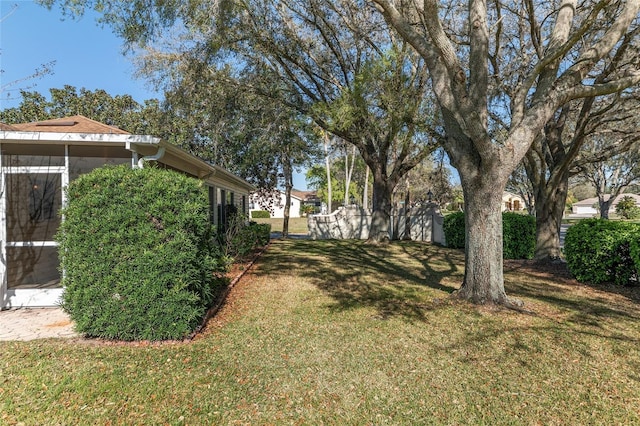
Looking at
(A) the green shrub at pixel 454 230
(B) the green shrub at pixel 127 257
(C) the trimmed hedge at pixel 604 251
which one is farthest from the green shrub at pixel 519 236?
(B) the green shrub at pixel 127 257

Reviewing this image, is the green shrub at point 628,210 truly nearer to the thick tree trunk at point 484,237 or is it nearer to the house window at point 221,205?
the thick tree trunk at point 484,237

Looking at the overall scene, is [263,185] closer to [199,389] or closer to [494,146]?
[494,146]

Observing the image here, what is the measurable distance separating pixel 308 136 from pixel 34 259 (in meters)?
12.7

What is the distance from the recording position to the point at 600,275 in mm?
7074

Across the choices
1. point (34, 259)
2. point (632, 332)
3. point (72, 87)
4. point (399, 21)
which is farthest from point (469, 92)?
point (72, 87)

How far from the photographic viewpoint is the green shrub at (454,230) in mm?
13789

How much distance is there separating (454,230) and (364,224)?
5613 mm

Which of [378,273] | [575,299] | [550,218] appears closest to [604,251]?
[575,299]

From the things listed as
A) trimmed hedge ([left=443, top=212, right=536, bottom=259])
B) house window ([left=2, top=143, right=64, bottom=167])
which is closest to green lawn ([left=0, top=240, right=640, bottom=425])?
house window ([left=2, top=143, right=64, bottom=167])

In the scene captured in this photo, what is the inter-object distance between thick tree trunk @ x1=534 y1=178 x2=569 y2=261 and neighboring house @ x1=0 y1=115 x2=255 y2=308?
31.8 ft

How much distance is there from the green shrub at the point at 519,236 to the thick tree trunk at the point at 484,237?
608 cm

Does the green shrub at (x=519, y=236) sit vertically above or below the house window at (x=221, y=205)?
below

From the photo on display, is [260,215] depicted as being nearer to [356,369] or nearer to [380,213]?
[380,213]

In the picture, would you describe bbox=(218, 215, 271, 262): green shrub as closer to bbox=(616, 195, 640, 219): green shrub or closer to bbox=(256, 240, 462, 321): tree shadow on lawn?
bbox=(256, 240, 462, 321): tree shadow on lawn
